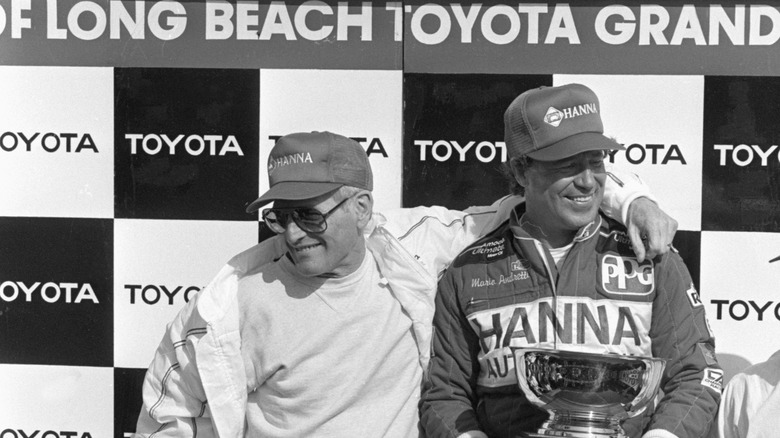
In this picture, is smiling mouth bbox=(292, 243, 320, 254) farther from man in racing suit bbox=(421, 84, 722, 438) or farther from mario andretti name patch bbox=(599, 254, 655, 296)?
mario andretti name patch bbox=(599, 254, 655, 296)

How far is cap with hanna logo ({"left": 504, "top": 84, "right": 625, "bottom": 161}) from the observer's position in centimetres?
217

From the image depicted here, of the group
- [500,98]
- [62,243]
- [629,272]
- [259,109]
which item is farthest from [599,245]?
[62,243]

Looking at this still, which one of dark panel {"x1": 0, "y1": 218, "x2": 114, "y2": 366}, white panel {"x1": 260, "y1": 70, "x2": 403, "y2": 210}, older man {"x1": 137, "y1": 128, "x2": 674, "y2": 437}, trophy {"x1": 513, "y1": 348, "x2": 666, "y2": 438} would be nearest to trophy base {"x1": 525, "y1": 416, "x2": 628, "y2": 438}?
trophy {"x1": 513, "y1": 348, "x2": 666, "y2": 438}

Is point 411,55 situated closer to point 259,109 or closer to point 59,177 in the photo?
point 259,109

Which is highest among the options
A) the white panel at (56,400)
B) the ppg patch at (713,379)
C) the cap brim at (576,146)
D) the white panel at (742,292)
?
the cap brim at (576,146)

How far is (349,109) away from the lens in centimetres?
282

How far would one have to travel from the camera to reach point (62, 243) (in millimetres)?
2912

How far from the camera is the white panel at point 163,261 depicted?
2885 millimetres

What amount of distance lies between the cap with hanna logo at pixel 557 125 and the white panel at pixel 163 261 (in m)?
0.98

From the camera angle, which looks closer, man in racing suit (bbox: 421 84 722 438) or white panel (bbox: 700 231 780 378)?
man in racing suit (bbox: 421 84 722 438)

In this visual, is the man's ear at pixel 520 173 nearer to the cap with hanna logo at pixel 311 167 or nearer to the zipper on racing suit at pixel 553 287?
the zipper on racing suit at pixel 553 287

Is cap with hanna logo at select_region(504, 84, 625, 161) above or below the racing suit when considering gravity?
above

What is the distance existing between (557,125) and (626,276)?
0.39 metres

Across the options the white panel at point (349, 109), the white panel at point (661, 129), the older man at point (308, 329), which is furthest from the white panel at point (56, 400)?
the white panel at point (661, 129)
